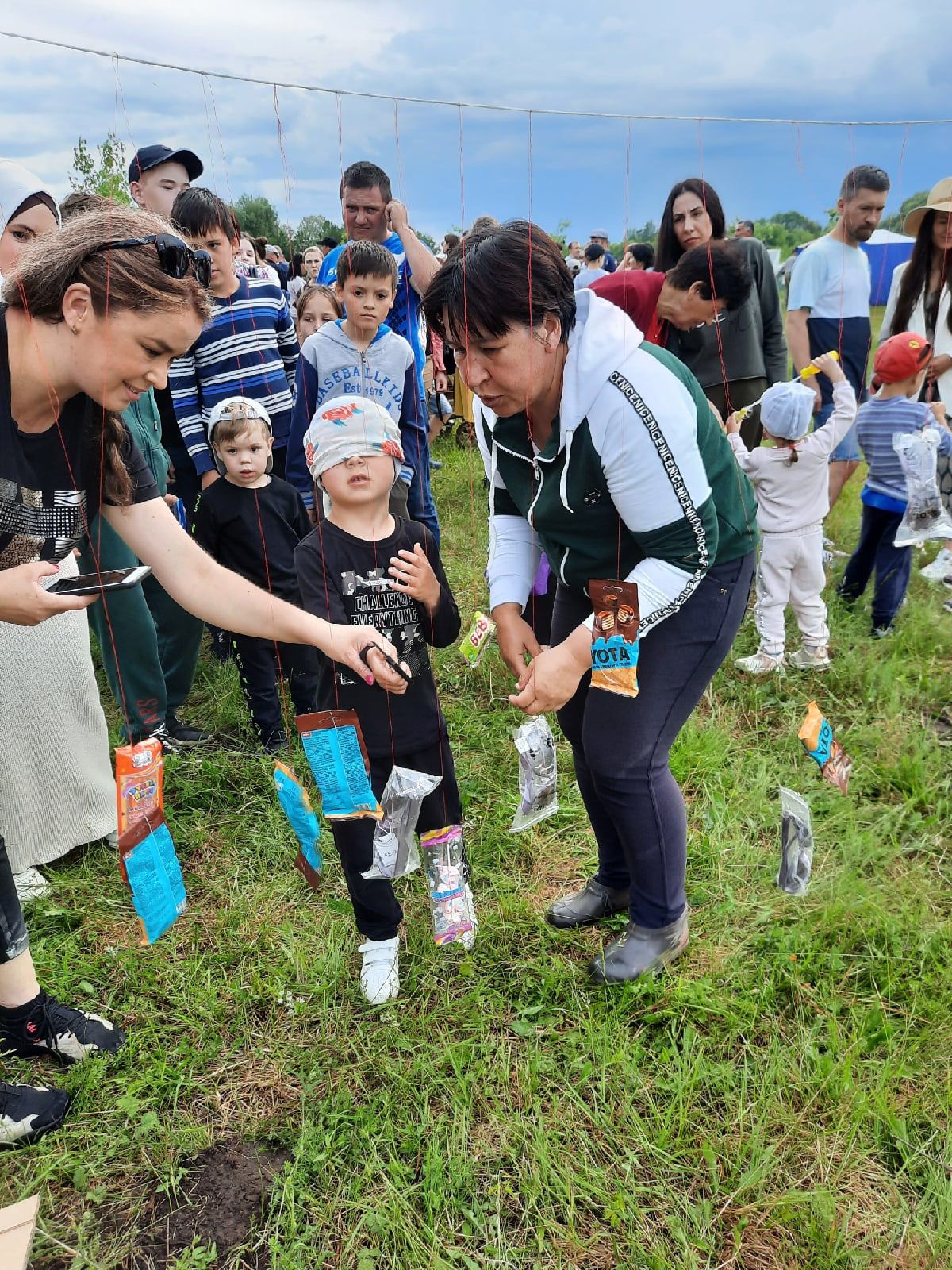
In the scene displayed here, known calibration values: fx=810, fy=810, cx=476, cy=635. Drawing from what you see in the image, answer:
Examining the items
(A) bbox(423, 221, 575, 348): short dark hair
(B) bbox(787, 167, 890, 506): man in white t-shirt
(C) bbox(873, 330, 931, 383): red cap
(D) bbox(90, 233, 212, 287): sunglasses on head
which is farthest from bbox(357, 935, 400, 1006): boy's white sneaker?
(B) bbox(787, 167, 890, 506): man in white t-shirt

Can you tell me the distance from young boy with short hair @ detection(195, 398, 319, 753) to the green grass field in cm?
59

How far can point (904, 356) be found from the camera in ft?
11.9

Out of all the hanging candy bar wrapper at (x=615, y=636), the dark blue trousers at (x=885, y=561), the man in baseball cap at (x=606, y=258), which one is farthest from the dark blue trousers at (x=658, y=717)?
the man in baseball cap at (x=606, y=258)

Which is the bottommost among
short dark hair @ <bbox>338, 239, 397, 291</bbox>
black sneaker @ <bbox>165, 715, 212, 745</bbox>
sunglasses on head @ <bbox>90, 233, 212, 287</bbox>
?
black sneaker @ <bbox>165, 715, 212, 745</bbox>

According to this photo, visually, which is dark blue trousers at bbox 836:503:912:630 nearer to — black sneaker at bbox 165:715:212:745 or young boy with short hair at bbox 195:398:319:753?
young boy with short hair at bbox 195:398:319:753

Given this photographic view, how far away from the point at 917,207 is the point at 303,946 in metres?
4.01

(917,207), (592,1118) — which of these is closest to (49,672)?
(592,1118)

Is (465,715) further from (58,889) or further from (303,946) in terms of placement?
(58,889)

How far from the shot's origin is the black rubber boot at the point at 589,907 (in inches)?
90.2

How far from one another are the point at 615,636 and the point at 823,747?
2.25 ft

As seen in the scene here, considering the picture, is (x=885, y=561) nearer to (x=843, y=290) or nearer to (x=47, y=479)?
(x=843, y=290)

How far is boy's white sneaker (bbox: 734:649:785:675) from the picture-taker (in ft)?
11.9

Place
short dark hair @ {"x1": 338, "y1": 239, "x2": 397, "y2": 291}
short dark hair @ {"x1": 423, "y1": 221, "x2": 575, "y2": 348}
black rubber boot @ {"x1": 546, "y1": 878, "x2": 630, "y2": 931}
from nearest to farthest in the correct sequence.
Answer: short dark hair @ {"x1": 423, "y1": 221, "x2": 575, "y2": 348} → black rubber boot @ {"x1": 546, "y1": 878, "x2": 630, "y2": 931} → short dark hair @ {"x1": 338, "y1": 239, "x2": 397, "y2": 291}

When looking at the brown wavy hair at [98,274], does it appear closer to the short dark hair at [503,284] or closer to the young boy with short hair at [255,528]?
the short dark hair at [503,284]
